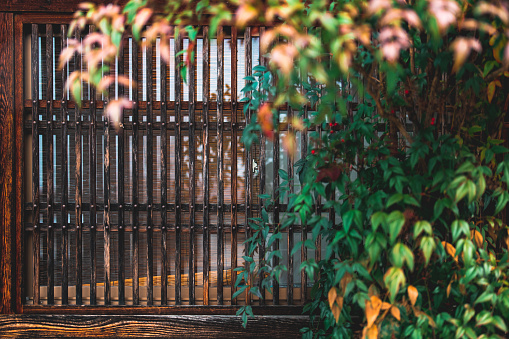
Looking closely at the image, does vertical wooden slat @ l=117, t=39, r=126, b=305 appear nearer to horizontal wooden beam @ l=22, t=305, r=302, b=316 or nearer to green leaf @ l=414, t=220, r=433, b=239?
horizontal wooden beam @ l=22, t=305, r=302, b=316

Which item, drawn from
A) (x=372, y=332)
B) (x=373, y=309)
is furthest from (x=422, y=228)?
(x=372, y=332)

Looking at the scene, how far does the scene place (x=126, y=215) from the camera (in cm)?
259

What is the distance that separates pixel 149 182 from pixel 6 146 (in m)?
1.05

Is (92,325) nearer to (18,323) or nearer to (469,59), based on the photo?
(18,323)

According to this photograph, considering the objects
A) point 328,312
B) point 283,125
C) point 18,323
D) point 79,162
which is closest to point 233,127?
point 283,125

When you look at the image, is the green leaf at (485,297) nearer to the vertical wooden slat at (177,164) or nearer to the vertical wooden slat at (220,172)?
the vertical wooden slat at (220,172)

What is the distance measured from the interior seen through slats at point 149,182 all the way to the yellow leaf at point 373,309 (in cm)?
81

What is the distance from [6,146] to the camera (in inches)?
100

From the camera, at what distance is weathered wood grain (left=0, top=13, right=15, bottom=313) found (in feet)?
8.33

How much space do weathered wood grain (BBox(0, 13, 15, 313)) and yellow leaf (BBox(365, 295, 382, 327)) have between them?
7.92ft

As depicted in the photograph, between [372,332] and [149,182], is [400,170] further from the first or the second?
[149,182]

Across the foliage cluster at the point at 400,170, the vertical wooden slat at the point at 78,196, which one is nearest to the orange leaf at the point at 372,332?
the foliage cluster at the point at 400,170

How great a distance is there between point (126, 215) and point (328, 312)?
1533 mm

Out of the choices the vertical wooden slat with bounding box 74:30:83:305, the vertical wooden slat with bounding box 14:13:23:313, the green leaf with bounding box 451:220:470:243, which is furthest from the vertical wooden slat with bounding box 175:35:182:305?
the green leaf with bounding box 451:220:470:243
